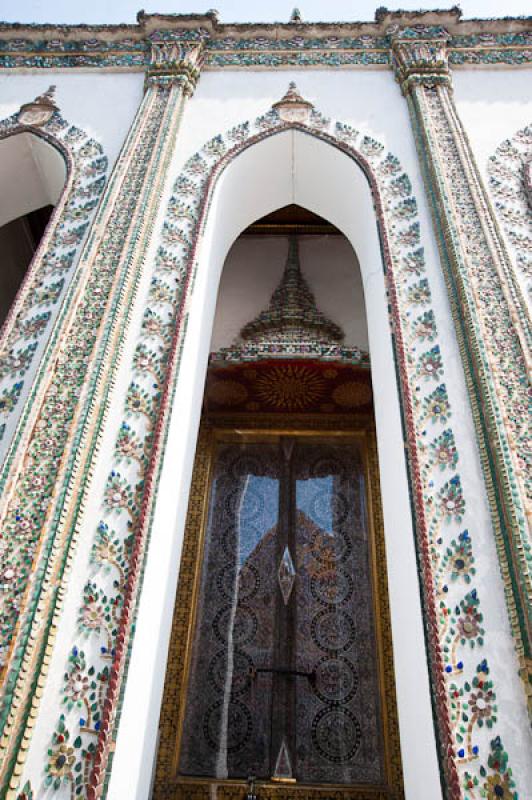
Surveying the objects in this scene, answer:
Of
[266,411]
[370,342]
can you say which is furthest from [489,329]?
[266,411]

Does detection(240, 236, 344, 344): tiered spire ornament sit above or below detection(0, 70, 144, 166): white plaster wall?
below

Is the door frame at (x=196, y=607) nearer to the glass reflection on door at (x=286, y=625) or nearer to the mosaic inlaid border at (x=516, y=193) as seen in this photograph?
the glass reflection on door at (x=286, y=625)

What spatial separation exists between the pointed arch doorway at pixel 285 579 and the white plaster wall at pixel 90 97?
1.45 metres

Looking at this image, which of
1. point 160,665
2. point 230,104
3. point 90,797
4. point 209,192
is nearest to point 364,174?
point 209,192

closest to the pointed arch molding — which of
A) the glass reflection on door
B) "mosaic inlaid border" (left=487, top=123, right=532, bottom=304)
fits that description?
the glass reflection on door

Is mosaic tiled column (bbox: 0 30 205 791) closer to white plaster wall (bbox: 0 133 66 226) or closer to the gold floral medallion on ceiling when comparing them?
white plaster wall (bbox: 0 133 66 226)

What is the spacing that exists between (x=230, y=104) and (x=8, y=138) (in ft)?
5.23

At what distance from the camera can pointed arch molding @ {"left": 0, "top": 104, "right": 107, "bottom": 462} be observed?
264 cm

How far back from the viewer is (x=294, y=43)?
462cm

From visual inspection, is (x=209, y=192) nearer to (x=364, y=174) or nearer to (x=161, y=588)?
(x=364, y=174)

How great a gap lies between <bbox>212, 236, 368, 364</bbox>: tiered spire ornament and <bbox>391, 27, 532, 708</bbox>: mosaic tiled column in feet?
3.22

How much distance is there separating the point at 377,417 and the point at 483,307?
0.75 m

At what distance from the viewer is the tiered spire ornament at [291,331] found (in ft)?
12.7

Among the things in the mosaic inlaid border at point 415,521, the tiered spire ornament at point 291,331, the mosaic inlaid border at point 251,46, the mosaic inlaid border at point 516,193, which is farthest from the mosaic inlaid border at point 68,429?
the mosaic inlaid border at point 516,193
